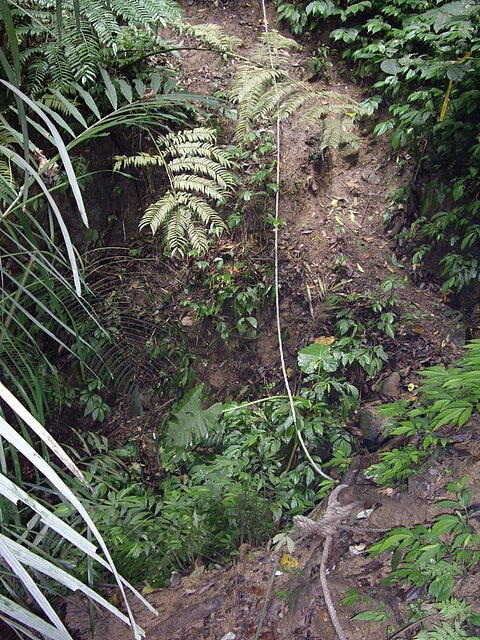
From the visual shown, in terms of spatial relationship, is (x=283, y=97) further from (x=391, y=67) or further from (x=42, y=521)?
(x=42, y=521)

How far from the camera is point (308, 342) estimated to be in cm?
341

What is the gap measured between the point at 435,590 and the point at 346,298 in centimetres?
211

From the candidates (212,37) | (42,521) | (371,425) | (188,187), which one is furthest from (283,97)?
(42,521)

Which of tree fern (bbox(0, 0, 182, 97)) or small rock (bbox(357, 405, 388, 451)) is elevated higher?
tree fern (bbox(0, 0, 182, 97))

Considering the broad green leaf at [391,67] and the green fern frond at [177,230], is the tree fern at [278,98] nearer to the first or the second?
the broad green leaf at [391,67]

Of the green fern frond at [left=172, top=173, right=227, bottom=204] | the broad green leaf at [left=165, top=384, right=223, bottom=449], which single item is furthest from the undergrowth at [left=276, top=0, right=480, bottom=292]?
the broad green leaf at [left=165, top=384, right=223, bottom=449]

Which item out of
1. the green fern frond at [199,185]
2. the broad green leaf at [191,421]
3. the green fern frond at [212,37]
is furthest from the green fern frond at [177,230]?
the green fern frond at [212,37]

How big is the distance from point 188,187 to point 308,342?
1273 millimetres

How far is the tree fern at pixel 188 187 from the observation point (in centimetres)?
320

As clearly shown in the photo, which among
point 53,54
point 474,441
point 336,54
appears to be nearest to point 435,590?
point 474,441

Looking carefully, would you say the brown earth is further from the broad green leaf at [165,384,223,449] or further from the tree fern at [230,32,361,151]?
the tree fern at [230,32,361,151]

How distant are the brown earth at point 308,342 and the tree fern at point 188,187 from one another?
38 centimetres

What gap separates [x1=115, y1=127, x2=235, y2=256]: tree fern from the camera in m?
3.20

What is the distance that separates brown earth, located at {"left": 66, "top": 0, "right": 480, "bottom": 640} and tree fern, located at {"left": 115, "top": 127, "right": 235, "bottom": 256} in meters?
0.38
